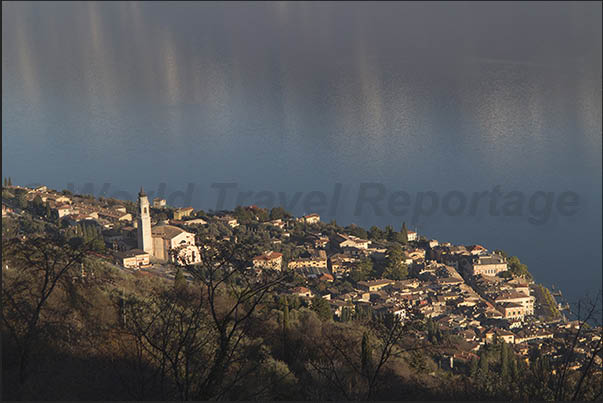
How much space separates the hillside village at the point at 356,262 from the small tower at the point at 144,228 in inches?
0.4

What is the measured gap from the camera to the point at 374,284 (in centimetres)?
678

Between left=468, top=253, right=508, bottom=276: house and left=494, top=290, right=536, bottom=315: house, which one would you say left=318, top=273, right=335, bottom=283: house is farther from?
left=468, top=253, right=508, bottom=276: house

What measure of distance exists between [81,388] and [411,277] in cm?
560

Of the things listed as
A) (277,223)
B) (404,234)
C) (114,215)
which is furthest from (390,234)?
(114,215)

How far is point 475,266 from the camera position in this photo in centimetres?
768

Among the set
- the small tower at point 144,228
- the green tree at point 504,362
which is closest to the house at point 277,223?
the small tower at point 144,228

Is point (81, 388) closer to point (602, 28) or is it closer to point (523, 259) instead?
point (523, 259)

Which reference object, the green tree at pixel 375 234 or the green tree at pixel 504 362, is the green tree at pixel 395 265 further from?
the green tree at pixel 504 362

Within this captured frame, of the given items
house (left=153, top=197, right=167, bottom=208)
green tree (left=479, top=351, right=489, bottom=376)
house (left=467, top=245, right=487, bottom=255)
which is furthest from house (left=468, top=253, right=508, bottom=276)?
house (left=153, top=197, right=167, bottom=208)

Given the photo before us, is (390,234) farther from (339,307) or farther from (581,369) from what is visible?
(581,369)

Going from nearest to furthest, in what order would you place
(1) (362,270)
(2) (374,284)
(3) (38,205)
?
(2) (374,284), (3) (38,205), (1) (362,270)

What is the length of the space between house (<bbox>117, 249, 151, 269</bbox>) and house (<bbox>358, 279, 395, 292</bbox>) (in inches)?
83.8

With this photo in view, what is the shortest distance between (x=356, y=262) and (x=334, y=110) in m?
6.83

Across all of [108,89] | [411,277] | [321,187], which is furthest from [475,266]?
[108,89]
